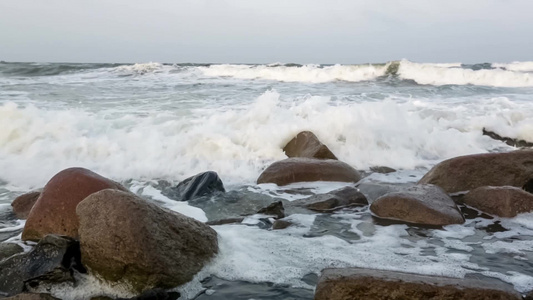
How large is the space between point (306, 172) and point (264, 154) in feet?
4.51

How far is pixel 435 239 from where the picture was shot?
365 centimetres

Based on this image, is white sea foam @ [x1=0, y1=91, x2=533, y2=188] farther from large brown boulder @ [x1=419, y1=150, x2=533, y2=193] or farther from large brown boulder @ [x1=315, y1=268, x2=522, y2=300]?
large brown boulder @ [x1=315, y1=268, x2=522, y2=300]

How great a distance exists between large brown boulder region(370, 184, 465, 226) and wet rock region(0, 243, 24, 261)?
2901 mm

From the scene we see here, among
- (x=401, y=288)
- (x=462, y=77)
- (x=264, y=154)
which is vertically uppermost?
(x=462, y=77)

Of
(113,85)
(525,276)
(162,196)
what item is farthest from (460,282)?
(113,85)

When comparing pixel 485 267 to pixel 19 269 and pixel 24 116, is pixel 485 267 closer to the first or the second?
pixel 19 269

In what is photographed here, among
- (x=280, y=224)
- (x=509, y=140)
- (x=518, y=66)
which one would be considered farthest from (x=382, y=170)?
(x=518, y=66)

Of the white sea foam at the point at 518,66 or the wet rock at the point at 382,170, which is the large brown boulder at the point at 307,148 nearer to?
the wet rock at the point at 382,170

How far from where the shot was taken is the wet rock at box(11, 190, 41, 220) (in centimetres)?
433

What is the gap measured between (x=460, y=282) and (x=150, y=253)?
5.63 ft

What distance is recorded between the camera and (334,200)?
14.8ft

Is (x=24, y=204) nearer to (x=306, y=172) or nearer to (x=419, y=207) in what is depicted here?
(x=306, y=172)

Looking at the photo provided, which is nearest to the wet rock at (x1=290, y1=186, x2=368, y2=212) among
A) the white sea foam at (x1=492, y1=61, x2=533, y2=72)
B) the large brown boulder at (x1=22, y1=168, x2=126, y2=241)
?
the large brown boulder at (x1=22, y1=168, x2=126, y2=241)

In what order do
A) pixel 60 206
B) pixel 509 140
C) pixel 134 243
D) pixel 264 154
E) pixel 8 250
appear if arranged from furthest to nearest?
pixel 509 140, pixel 264 154, pixel 60 206, pixel 8 250, pixel 134 243
